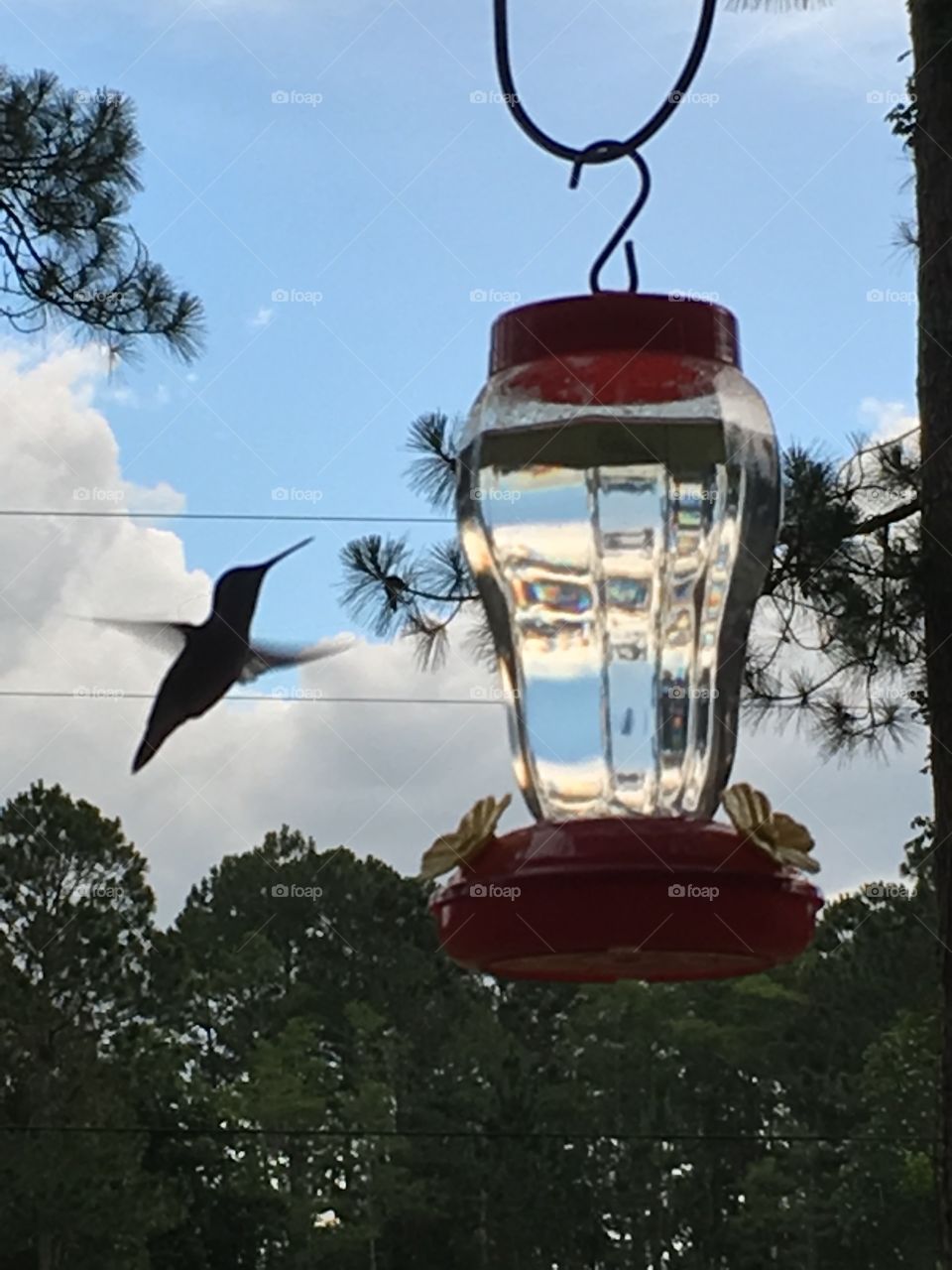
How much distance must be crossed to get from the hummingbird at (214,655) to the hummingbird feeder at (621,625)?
1.23 meters

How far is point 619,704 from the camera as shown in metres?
1.42

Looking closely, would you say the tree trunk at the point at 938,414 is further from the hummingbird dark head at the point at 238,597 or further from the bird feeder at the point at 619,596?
the bird feeder at the point at 619,596

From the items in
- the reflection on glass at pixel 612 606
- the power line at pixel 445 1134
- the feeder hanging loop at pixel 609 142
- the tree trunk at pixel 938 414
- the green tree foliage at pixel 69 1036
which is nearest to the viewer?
the feeder hanging loop at pixel 609 142

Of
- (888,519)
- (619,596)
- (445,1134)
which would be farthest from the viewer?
(445,1134)

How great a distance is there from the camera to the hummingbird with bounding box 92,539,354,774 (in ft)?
8.75

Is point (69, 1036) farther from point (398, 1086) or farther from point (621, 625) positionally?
point (621, 625)

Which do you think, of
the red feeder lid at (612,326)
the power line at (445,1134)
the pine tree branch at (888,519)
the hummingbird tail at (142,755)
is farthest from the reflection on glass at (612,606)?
the pine tree branch at (888,519)

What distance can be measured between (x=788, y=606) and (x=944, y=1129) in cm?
110

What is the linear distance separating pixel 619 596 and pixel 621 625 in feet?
0.07

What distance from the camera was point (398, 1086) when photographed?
1697cm

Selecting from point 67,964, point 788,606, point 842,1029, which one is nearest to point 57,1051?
point 67,964

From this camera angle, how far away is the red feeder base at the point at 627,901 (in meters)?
1.12

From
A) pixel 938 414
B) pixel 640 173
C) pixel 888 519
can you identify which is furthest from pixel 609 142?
pixel 888 519

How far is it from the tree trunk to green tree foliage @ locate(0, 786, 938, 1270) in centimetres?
1090
